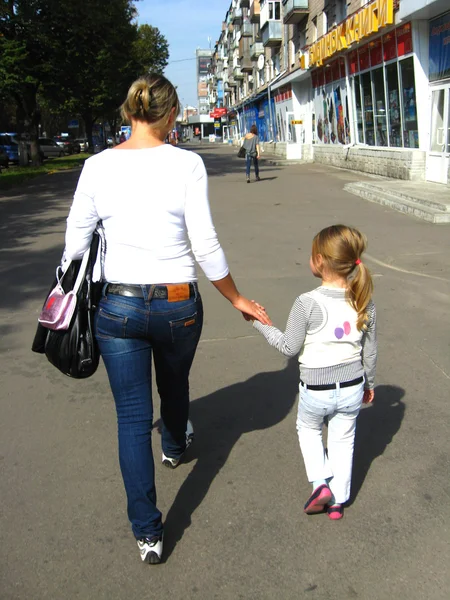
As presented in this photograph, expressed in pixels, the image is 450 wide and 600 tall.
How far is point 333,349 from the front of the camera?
2.70m

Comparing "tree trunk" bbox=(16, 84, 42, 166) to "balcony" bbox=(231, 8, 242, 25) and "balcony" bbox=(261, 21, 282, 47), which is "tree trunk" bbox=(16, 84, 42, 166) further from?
"balcony" bbox=(231, 8, 242, 25)

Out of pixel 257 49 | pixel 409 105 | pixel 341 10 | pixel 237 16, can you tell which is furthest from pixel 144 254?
pixel 237 16

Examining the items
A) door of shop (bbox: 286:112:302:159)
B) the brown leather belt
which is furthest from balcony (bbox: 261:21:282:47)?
the brown leather belt

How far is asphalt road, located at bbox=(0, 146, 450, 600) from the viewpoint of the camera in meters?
2.49

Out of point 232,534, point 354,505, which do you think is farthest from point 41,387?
point 354,505

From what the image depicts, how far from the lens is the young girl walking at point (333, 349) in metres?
2.64

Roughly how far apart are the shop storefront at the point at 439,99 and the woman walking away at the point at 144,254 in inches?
543

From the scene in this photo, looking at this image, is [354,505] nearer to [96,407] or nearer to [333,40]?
[96,407]

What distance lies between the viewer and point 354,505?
296 centimetres

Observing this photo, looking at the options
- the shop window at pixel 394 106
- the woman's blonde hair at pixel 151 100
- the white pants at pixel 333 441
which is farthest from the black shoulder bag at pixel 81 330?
the shop window at pixel 394 106

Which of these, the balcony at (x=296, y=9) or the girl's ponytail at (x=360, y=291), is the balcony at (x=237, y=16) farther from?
the girl's ponytail at (x=360, y=291)

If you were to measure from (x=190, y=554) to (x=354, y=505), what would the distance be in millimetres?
849

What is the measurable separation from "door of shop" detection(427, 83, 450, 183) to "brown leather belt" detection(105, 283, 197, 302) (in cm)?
1394

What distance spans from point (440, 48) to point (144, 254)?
50.3 feet
